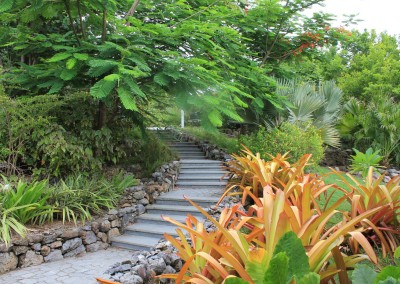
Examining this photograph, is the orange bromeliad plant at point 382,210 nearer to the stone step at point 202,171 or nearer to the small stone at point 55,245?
the small stone at point 55,245

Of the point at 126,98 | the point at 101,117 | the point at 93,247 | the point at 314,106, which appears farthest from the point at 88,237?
the point at 314,106

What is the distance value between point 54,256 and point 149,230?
1.64m

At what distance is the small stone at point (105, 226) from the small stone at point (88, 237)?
0.66ft

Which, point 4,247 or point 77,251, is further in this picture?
point 77,251

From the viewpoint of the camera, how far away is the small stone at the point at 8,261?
17.7 ft

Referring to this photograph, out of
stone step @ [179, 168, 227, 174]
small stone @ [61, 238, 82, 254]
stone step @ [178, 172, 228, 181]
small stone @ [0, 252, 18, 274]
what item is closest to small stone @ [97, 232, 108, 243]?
small stone @ [61, 238, 82, 254]

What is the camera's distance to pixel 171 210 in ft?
24.1

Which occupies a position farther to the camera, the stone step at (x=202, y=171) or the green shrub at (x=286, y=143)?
the stone step at (x=202, y=171)

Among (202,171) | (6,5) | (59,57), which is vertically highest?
(6,5)

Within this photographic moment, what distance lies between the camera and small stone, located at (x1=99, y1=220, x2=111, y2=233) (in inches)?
261

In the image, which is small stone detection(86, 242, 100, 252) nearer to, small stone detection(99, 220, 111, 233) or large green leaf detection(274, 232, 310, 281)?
small stone detection(99, 220, 111, 233)

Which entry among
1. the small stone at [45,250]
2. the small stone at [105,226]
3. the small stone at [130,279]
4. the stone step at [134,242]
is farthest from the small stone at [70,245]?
the small stone at [130,279]

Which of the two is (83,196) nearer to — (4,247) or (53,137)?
(53,137)

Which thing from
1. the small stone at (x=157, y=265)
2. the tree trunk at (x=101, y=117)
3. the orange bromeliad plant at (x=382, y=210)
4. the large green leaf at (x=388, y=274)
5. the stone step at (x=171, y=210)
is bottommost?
the stone step at (x=171, y=210)
